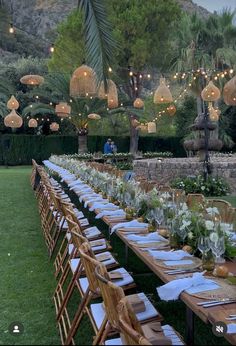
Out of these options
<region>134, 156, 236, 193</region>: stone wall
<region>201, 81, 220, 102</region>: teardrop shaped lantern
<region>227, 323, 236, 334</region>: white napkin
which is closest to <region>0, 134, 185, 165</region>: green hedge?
<region>134, 156, 236, 193</region>: stone wall

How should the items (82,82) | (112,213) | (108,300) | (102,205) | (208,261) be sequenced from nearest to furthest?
1. (108,300)
2. (208,261)
3. (112,213)
4. (102,205)
5. (82,82)

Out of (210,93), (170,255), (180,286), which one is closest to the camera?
(180,286)

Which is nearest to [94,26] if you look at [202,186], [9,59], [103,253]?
[103,253]

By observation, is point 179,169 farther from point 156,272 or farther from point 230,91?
point 156,272

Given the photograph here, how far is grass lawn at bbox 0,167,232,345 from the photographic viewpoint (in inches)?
146

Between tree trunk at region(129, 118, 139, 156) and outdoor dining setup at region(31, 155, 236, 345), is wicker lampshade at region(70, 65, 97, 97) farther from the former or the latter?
tree trunk at region(129, 118, 139, 156)

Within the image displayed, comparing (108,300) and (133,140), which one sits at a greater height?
(133,140)

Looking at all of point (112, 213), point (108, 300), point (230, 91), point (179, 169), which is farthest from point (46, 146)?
point (108, 300)

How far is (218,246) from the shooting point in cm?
322

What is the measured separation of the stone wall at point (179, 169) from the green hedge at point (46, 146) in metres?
15.1

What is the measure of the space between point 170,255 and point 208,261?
0.35m

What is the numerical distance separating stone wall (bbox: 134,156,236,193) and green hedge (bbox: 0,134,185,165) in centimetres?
1513

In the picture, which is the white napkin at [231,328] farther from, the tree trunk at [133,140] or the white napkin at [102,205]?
the tree trunk at [133,140]

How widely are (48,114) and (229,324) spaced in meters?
31.0
